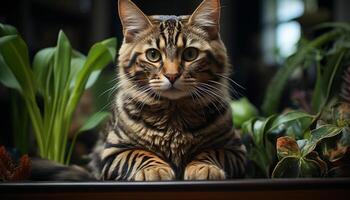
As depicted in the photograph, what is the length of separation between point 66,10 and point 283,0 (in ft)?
3.55

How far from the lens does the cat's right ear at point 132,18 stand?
83 centimetres

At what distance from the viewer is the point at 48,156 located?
1087 millimetres

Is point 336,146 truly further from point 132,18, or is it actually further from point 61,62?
point 61,62

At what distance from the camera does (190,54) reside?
2.72 feet

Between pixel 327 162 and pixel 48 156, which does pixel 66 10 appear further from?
pixel 327 162

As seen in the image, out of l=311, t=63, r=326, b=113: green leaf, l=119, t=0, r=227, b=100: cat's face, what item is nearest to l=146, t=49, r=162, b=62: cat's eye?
l=119, t=0, r=227, b=100: cat's face

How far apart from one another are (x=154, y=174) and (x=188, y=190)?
8cm

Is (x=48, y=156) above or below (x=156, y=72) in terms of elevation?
below

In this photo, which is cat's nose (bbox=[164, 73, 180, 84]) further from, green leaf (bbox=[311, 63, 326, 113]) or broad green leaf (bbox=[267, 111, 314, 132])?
green leaf (bbox=[311, 63, 326, 113])

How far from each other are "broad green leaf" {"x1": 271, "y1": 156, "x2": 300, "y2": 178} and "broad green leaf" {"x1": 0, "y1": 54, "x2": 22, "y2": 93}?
1.91ft

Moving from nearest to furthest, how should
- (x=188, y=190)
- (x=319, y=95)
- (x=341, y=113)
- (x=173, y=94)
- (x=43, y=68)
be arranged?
1. (x=188, y=190)
2. (x=173, y=94)
3. (x=341, y=113)
4. (x=43, y=68)
5. (x=319, y=95)

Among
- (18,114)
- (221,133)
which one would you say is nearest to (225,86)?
(221,133)

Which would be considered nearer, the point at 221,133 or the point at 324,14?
the point at 221,133

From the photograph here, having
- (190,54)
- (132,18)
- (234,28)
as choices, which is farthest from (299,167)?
(234,28)
